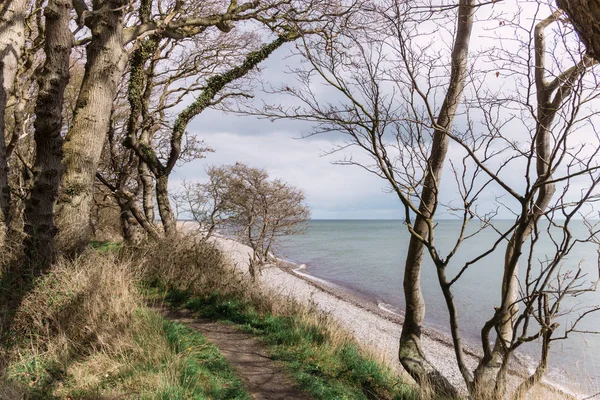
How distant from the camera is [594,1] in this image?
1762 millimetres

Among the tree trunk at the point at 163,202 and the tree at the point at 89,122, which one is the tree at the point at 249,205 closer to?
the tree trunk at the point at 163,202

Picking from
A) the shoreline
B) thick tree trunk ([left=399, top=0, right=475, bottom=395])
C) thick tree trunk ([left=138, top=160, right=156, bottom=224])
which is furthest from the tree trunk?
thick tree trunk ([left=399, top=0, right=475, bottom=395])

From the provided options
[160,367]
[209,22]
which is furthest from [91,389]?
[209,22]

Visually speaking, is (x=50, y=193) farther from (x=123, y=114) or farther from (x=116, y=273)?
(x=123, y=114)

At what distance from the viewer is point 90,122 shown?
20.5 feet

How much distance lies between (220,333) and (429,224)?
3760 millimetres

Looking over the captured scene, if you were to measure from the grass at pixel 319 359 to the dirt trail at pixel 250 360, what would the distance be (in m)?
0.16

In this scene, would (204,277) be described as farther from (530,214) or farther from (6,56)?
(530,214)

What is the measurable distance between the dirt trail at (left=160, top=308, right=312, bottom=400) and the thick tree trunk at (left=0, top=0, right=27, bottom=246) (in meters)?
3.23

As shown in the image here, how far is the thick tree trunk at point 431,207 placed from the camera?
18.9ft

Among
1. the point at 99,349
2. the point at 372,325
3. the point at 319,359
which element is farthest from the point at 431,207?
the point at 372,325

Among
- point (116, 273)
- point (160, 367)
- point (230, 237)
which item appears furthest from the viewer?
point (230, 237)

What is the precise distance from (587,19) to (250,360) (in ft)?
16.9

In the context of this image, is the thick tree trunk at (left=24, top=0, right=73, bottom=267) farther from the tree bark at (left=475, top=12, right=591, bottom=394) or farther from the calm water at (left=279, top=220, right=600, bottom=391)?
the calm water at (left=279, top=220, right=600, bottom=391)
